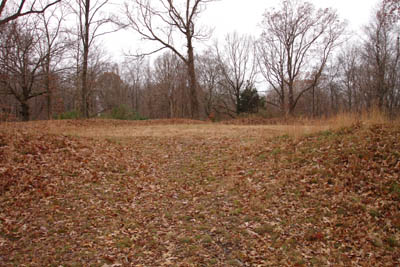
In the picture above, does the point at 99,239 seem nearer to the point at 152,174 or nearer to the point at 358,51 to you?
the point at 152,174

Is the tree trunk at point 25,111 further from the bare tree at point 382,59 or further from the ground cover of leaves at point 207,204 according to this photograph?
the bare tree at point 382,59

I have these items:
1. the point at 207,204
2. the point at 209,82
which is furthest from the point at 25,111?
the point at 209,82

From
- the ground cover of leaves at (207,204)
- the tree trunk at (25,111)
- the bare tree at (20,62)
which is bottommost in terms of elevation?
the ground cover of leaves at (207,204)

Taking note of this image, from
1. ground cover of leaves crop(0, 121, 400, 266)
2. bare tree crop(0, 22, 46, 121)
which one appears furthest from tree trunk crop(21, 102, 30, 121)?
ground cover of leaves crop(0, 121, 400, 266)

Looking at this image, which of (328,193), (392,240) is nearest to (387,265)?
(392,240)

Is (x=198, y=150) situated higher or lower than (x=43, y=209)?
higher

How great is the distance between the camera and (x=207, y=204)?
5496 mm

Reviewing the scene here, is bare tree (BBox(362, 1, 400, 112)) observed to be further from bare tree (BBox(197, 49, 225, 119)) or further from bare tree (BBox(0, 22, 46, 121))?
bare tree (BBox(0, 22, 46, 121))

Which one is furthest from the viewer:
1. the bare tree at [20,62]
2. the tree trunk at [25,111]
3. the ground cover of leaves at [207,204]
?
the tree trunk at [25,111]

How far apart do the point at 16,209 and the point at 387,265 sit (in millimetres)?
5881

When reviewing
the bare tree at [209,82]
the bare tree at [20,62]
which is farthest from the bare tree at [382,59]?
the bare tree at [20,62]

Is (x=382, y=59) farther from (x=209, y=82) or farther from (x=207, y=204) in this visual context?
(x=207, y=204)

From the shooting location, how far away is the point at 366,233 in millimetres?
4133

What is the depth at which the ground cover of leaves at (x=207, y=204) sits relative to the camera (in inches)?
152
